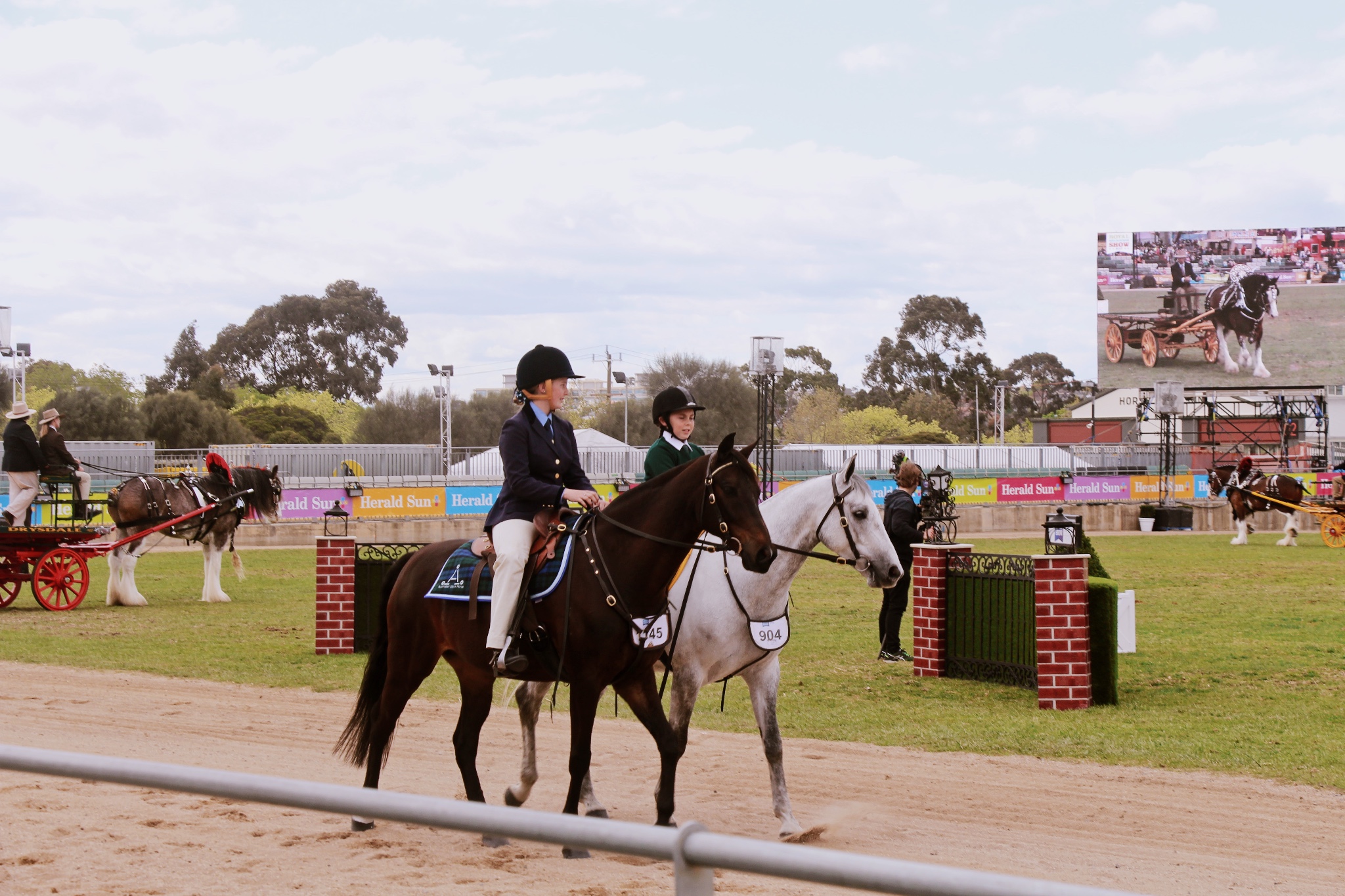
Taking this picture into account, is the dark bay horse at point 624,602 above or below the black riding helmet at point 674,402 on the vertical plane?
below

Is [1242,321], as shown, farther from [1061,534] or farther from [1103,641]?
[1103,641]

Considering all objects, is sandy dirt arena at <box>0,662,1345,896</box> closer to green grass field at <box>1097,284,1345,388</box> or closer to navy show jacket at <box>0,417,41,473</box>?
navy show jacket at <box>0,417,41,473</box>

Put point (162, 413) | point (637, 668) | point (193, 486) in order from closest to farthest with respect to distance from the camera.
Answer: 1. point (637, 668)
2. point (193, 486)
3. point (162, 413)

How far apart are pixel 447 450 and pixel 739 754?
32625 millimetres

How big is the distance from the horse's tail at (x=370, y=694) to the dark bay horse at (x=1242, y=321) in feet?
195

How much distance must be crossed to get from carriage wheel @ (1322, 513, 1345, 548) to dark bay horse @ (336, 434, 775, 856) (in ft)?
89.2

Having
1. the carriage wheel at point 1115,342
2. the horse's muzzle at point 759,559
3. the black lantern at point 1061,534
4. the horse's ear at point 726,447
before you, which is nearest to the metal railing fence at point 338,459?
the black lantern at point 1061,534

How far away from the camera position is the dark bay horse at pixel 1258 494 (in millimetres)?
29547

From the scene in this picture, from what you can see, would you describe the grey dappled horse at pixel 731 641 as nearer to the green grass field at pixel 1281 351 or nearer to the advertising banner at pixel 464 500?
the advertising banner at pixel 464 500

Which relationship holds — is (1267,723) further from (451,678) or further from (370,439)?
(370,439)

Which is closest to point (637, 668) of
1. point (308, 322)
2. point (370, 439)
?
point (370, 439)

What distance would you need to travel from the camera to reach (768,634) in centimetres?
676

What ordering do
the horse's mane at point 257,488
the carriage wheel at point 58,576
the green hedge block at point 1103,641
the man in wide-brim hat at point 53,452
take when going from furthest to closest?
the horse's mane at point 257,488 < the carriage wheel at point 58,576 < the man in wide-brim hat at point 53,452 < the green hedge block at point 1103,641

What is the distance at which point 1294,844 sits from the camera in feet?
20.8
